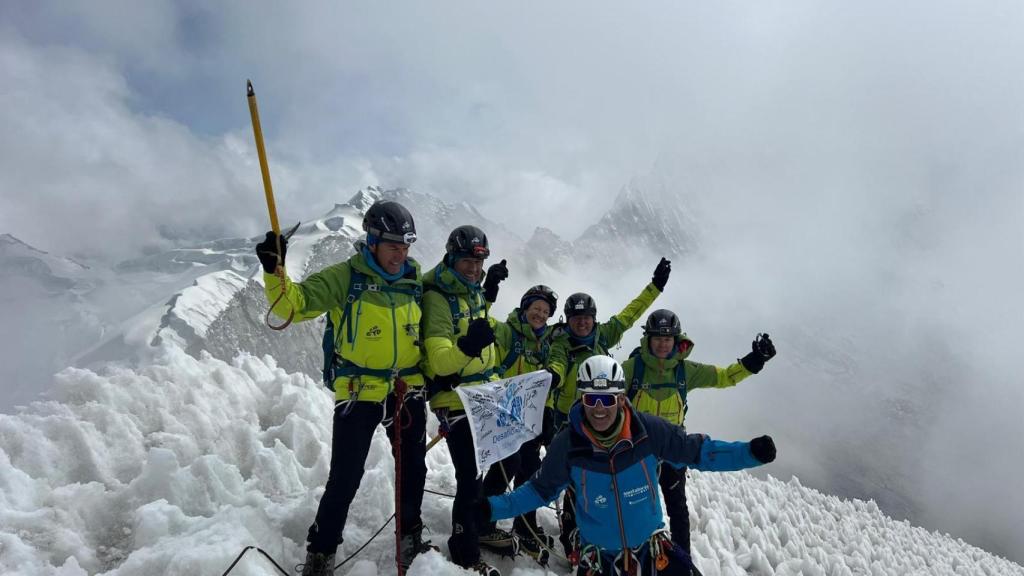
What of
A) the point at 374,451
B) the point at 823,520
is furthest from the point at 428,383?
the point at 823,520

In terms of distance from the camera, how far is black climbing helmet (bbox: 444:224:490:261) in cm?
583

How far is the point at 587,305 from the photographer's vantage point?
752 cm

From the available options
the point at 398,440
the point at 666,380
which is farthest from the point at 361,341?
the point at 666,380

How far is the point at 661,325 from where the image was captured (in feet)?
25.8

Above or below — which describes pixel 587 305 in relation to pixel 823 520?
above

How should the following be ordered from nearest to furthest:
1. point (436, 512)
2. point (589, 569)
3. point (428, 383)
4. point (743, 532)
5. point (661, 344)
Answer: point (589, 569), point (428, 383), point (436, 512), point (661, 344), point (743, 532)

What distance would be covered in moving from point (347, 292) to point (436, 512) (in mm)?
3728

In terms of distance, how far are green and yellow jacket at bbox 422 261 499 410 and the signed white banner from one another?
0.22 metres

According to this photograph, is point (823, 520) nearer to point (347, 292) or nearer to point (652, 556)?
point (652, 556)

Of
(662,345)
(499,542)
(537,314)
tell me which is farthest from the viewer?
(662,345)

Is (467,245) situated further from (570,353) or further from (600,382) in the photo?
(570,353)

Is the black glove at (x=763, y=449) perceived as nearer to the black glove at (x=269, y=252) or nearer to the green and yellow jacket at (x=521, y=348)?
the green and yellow jacket at (x=521, y=348)

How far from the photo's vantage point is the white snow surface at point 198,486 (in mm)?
5055

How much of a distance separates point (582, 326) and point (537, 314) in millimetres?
671
